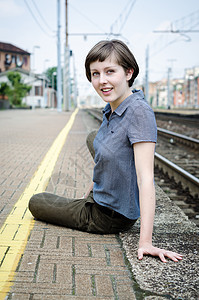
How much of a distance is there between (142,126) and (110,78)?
0.39 meters

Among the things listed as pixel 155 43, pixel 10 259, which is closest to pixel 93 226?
pixel 10 259

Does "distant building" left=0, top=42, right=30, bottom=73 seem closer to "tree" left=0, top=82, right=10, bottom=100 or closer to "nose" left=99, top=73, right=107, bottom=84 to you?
"tree" left=0, top=82, right=10, bottom=100

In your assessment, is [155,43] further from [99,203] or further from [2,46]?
[2,46]

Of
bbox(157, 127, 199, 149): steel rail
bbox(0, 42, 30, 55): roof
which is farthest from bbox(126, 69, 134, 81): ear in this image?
bbox(0, 42, 30, 55): roof

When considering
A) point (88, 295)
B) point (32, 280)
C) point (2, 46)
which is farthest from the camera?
point (2, 46)

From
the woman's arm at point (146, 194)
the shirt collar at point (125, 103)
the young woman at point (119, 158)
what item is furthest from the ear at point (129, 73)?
the woman's arm at point (146, 194)

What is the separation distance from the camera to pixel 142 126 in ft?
8.47

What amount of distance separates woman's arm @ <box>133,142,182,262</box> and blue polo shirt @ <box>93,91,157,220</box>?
0.11m

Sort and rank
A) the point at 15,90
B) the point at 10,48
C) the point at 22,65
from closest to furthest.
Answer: the point at 15,90 < the point at 10,48 < the point at 22,65

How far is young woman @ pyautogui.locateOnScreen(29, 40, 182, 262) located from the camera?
2.58m

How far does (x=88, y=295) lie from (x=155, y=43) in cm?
3270

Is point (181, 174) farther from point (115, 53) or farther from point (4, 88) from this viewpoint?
point (4, 88)

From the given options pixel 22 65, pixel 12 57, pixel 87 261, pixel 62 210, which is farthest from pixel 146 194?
pixel 22 65

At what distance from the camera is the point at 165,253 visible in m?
2.62
